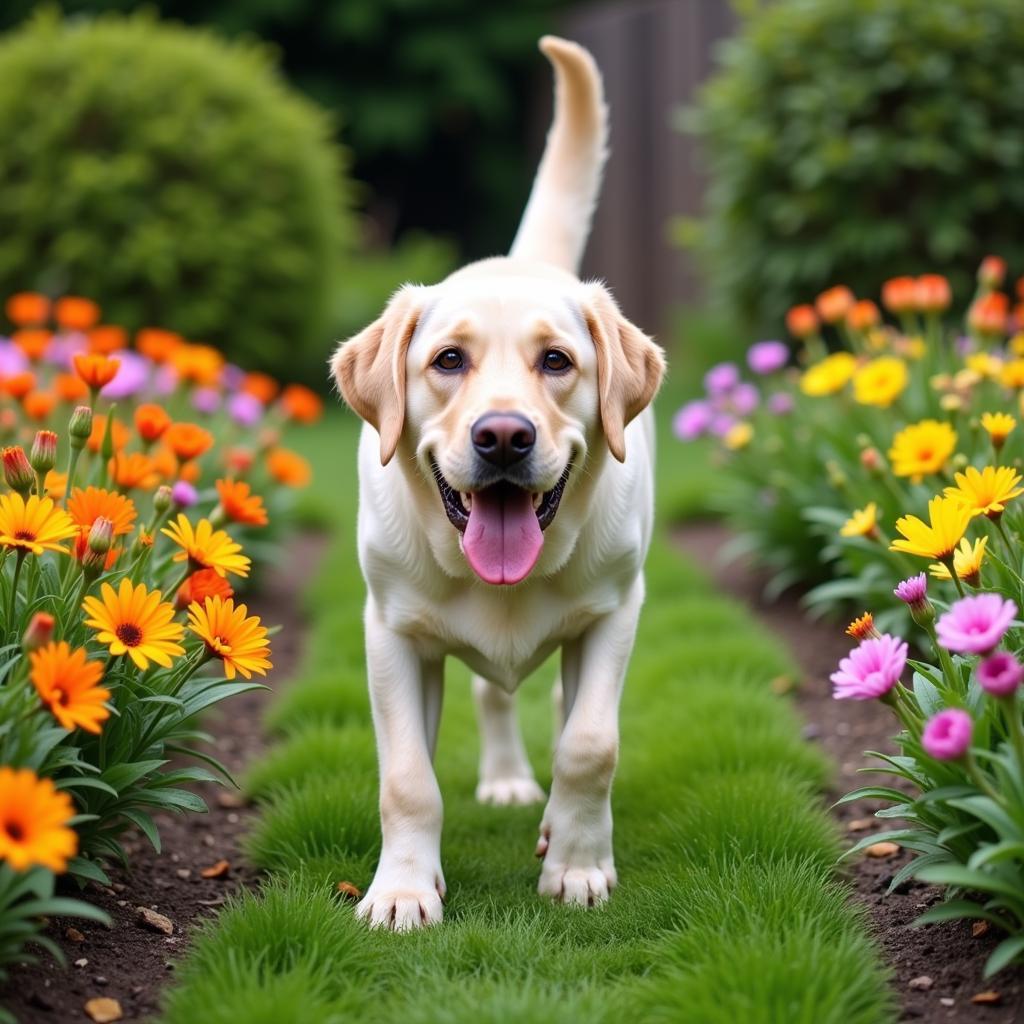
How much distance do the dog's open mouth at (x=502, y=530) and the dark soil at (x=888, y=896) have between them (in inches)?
43.1

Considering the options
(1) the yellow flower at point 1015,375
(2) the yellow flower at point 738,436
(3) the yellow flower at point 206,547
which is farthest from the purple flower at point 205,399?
(1) the yellow flower at point 1015,375

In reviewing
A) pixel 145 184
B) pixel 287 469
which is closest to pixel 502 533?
pixel 287 469

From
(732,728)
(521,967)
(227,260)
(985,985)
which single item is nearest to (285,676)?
(732,728)

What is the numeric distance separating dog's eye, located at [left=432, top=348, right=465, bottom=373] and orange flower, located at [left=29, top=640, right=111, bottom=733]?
1.13 m

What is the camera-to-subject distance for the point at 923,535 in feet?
9.21

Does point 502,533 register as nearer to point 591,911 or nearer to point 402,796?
point 402,796

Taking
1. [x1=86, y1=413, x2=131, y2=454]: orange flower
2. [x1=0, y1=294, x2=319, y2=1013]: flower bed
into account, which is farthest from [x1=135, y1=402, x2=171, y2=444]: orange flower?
[x1=86, y1=413, x2=131, y2=454]: orange flower

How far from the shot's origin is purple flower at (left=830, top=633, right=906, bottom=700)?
8.29 feet

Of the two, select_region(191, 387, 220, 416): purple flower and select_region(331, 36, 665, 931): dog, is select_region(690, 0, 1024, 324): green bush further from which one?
select_region(331, 36, 665, 931): dog

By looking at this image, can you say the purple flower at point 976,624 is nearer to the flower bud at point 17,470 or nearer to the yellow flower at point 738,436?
the flower bud at point 17,470

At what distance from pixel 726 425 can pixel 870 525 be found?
9.00ft

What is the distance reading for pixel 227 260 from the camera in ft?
37.9

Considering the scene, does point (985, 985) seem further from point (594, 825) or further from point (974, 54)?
point (974, 54)

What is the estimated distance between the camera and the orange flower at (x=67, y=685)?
2371 millimetres
